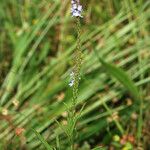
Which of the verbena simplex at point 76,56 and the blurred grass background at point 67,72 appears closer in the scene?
the verbena simplex at point 76,56

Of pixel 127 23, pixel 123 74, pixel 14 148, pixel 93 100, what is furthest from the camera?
pixel 127 23

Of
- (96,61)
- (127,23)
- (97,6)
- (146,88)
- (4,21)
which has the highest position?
(4,21)

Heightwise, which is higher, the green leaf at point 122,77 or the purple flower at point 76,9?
the purple flower at point 76,9

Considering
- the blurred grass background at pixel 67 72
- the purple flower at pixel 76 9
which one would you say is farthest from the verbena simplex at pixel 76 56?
the blurred grass background at pixel 67 72

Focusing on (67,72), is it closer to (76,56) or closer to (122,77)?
(122,77)

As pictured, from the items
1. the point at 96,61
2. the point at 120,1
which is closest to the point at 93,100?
the point at 96,61

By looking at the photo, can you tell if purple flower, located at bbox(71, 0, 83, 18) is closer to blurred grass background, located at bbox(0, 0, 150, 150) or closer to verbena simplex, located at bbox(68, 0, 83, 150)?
verbena simplex, located at bbox(68, 0, 83, 150)

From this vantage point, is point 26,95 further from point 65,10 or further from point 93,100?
point 65,10

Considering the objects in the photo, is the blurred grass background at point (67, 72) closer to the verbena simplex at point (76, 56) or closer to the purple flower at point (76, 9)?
the verbena simplex at point (76, 56)

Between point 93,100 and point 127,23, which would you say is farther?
point 127,23
